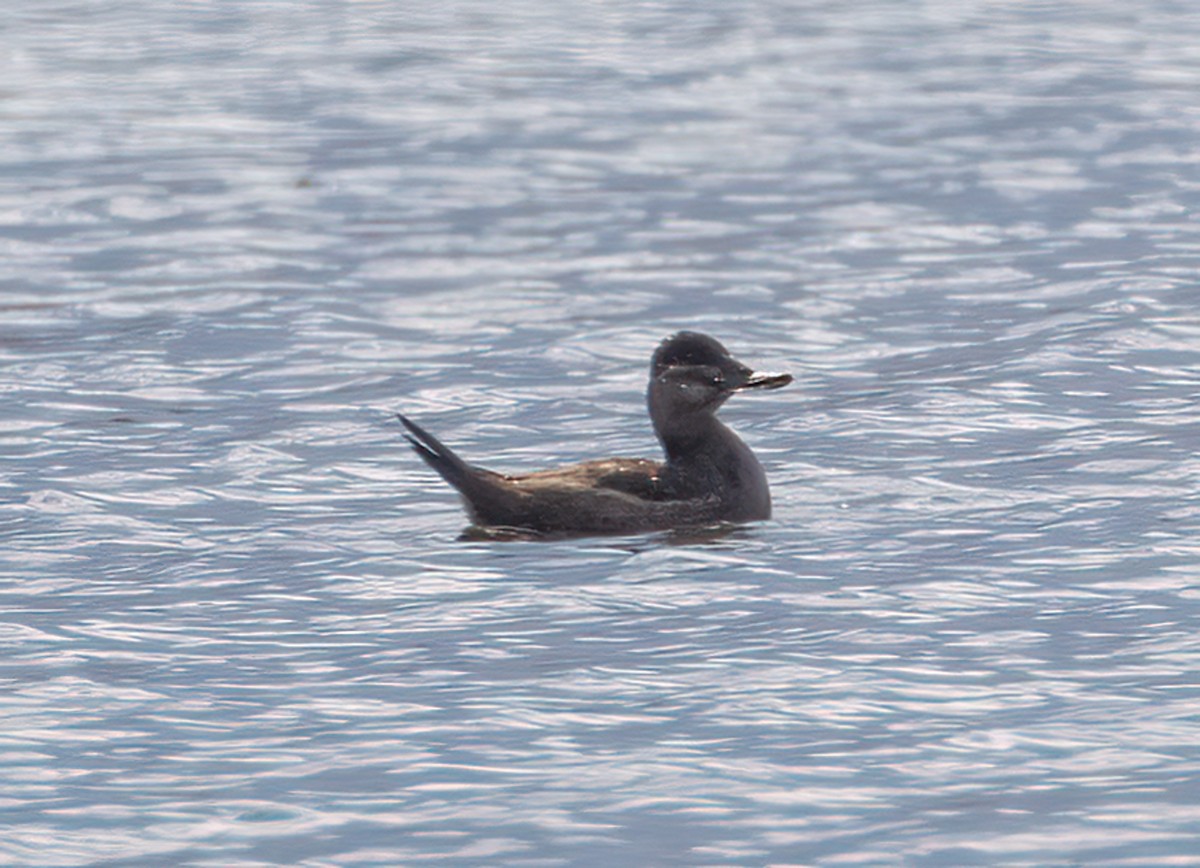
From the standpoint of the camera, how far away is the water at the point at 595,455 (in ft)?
25.7

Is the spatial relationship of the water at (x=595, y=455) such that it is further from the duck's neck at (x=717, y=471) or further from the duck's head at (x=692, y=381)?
the duck's head at (x=692, y=381)

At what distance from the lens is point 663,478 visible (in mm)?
11203

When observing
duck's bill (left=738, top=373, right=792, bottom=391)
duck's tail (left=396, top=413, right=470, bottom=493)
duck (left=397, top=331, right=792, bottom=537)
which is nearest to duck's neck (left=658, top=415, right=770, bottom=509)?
duck (left=397, top=331, right=792, bottom=537)

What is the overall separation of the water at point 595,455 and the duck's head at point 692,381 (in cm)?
59

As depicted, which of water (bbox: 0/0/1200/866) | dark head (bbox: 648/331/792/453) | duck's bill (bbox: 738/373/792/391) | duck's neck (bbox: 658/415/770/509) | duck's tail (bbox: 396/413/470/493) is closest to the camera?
water (bbox: 0/0/1200/866)

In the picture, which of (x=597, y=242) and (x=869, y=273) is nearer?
(x=869, y=273)

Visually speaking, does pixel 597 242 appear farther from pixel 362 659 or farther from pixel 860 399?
pixel 362 659

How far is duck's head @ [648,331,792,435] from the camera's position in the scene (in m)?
11.5

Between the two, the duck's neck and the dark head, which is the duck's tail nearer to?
the duck's neck

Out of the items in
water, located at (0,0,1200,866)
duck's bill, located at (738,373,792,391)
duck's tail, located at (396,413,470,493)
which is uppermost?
duck's bill, located at (738,373,792,391)

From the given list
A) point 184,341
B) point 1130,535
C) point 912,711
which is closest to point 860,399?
point 1130,535

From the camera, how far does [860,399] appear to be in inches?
540

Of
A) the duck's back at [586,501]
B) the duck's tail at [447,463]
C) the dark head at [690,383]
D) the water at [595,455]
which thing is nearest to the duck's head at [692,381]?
the dark head at [690,383]

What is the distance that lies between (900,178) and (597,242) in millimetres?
3247
